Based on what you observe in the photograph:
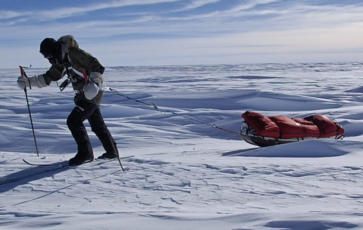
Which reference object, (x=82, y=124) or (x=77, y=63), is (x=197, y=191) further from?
(x=77, y=63)

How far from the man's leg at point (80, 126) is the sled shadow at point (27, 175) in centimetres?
22

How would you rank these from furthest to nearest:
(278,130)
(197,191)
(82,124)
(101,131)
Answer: (278,130)
(101,131)
(82,124)
(197,191)

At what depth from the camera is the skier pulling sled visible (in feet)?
15.7

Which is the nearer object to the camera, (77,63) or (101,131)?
(77,63)

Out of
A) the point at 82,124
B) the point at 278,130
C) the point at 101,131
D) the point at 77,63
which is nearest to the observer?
the point at 77,63

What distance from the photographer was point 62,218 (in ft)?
7.83

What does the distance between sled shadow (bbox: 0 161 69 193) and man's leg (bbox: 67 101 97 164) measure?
0.22 metres

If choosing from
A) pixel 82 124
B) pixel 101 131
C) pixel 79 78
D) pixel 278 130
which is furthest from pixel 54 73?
pixel 278 130

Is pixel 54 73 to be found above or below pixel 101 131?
above

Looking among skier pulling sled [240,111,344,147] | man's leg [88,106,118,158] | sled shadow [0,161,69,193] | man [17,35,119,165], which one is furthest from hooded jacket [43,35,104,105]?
skier pulling sled [240,111,344,147]

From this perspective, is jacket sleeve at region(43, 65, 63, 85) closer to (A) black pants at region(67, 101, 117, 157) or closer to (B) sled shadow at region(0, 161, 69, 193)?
(A) black pants at region(67, 101, 117, 157)

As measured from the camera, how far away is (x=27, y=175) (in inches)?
138

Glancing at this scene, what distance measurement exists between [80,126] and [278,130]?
88.0 inches

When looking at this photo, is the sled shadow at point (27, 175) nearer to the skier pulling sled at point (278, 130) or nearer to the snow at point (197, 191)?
the snow at point (197, 191)
